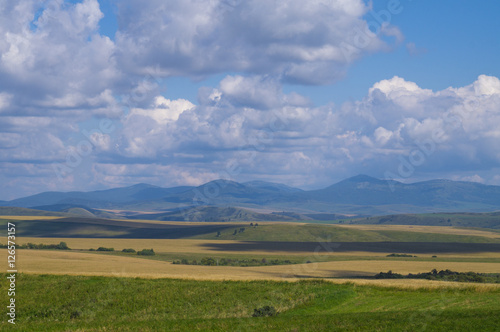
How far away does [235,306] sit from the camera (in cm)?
4291

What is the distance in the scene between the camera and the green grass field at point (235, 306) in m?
31.8

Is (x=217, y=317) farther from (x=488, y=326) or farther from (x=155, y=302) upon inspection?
(x=488, y=326)

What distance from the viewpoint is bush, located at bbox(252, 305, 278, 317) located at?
3825 centimetres

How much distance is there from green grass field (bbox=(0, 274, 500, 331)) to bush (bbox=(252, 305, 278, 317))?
0.67m

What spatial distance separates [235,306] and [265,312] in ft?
16.8

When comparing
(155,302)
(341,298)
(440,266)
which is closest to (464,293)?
(341,298)

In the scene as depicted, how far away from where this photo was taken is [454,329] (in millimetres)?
28344

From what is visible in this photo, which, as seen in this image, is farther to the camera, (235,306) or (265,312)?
(235,306)

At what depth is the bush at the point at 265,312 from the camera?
125 feet

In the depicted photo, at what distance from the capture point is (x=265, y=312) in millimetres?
38500

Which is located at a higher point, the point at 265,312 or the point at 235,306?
the point at 265,312

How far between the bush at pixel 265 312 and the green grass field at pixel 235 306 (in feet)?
2.20

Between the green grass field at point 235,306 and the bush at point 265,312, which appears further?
the bush at point 265,312

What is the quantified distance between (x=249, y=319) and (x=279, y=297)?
10.1m
